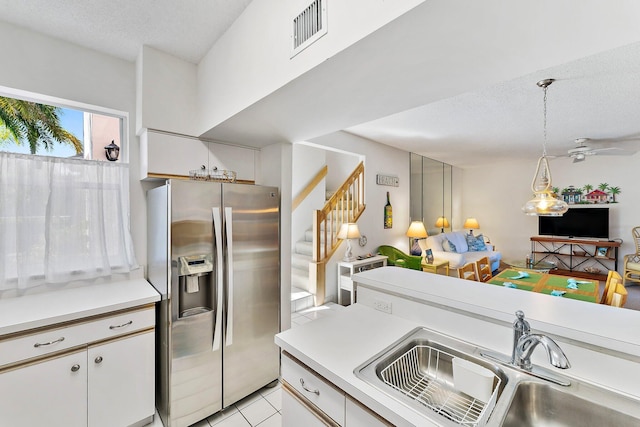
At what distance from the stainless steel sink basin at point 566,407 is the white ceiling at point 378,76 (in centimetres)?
120

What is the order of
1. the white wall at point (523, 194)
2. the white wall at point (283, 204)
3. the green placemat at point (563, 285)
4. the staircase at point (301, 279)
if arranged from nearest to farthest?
1. the white wall at point (283, 204)
2. the green placemat at point (563, 285)
3. the staircase at point (301, 279)
4. the white wall at point (523, 194)

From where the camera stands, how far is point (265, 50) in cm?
140

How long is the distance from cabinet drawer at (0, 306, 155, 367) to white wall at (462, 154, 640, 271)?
7991mm

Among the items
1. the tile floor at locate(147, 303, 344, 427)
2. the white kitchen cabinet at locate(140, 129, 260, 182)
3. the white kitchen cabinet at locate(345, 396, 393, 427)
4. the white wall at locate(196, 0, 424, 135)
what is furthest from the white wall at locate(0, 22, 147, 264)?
the white kitchen cabinet at locate(345, 396, 393, 427)

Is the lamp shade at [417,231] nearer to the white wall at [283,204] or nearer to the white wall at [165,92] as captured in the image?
the white wall at [283,204]

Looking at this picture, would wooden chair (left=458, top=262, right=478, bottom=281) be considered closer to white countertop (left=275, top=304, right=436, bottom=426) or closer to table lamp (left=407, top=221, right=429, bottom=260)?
table lamp (left=407, top=221, right=429, bottom=260)

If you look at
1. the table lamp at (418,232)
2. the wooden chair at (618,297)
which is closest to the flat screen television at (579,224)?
the table lamp at (418,232)

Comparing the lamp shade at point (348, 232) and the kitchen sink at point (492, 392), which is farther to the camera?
the lamp shade at point (348, 232)

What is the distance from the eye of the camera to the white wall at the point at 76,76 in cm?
174

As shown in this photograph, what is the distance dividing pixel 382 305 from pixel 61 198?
7.62 feet


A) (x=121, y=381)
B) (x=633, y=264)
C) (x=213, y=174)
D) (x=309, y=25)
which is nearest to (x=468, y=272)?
(x=213, y=174)

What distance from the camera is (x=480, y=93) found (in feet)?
9.28

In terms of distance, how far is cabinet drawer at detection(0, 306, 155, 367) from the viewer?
1.37 meters

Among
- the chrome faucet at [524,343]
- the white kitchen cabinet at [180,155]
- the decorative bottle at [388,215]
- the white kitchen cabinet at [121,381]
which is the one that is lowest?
the white kitchen cabinet at [121,381]
